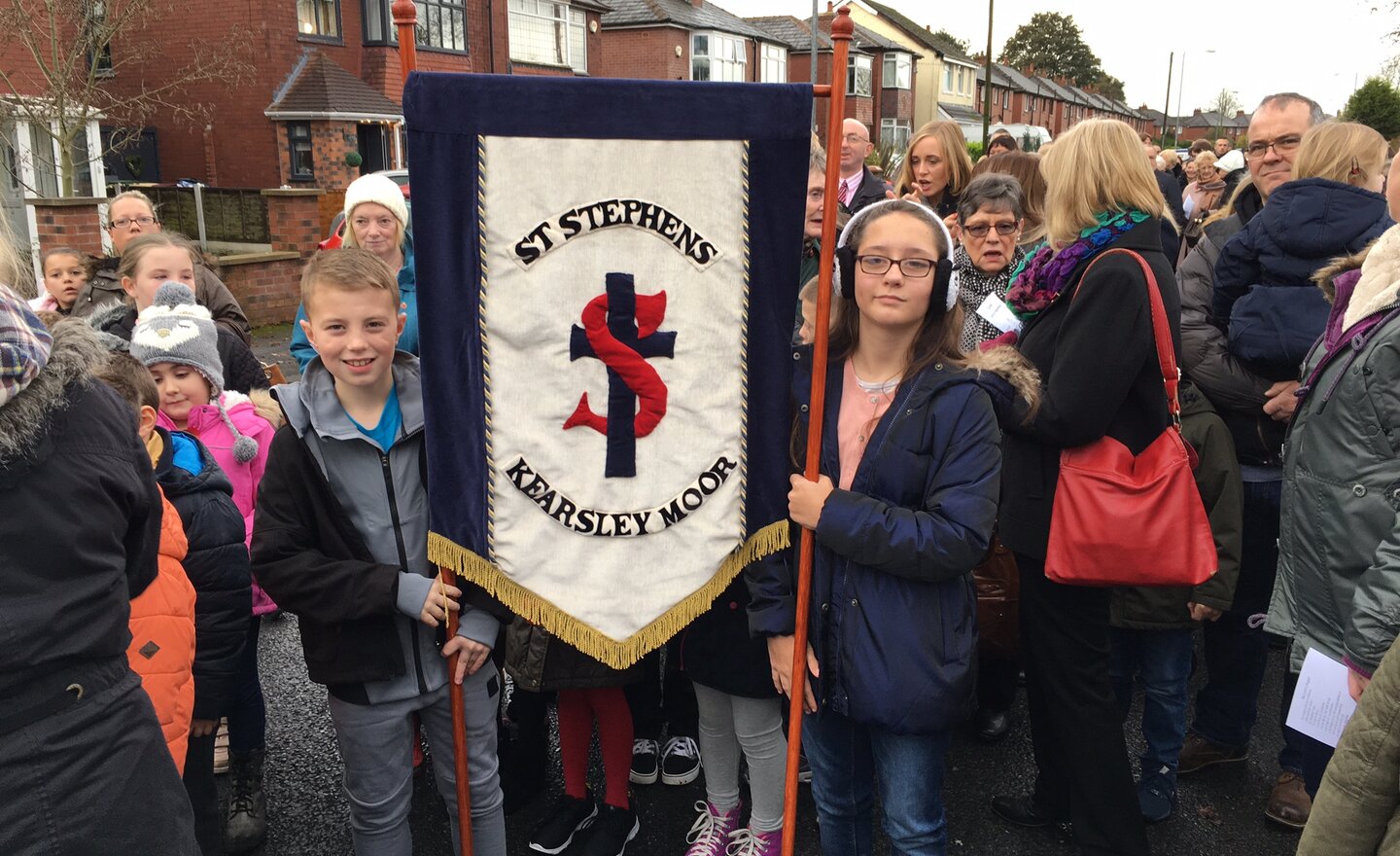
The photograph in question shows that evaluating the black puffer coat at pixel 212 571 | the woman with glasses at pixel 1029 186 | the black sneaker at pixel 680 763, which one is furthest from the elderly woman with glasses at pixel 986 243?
the black puffer coat at pixel 212 571

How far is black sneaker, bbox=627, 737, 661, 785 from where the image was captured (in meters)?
3.44

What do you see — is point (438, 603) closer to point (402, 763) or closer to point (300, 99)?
point (402, 763)

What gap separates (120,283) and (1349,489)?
4862 mm

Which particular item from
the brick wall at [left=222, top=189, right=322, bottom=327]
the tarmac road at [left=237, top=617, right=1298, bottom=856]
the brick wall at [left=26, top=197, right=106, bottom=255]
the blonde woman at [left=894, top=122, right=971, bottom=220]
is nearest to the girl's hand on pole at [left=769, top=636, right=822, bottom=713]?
the tarmac road at [left=237, top=617, right=1298, bottom=856]

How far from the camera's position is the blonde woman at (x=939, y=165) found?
193 inches

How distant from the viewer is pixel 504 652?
123 inches

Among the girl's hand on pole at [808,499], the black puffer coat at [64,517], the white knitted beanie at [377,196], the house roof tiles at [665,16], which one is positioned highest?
the house roof tiles at [665,16]

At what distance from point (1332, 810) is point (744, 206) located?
1.66 metres

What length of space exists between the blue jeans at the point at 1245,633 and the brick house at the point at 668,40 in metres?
34.6

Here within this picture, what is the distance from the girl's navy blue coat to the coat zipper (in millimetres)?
1050

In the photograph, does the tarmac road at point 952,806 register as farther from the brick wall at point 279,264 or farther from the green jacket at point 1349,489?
the brick wall at point 279,264

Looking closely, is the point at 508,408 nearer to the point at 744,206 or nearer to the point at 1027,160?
the point at 744,206

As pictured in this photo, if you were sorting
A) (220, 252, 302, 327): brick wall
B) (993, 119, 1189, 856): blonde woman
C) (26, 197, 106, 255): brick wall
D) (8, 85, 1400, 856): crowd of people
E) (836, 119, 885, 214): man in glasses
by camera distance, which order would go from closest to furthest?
(8, 85, 1400, 856): crowd of people → (993, 119, 1189, 856): blonde woman → (836, 119, 885, 214): man in glasses → (26, 197, 106, 255): brick wall → (220, 252, 302, 327): brick wall

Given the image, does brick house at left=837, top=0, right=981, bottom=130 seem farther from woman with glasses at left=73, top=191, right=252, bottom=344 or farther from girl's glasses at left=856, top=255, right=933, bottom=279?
girl's glasses at left=856, top=255, right=933, bottom=279
